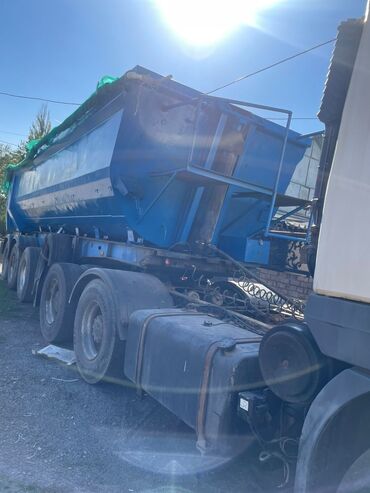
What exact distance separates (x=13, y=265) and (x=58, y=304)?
5536mm

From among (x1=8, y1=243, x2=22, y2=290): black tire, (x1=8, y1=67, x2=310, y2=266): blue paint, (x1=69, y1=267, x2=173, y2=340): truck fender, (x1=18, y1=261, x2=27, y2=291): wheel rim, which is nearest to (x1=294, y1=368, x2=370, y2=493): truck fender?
(x1=69, y1=267, x2=173, y2=340): truck fender

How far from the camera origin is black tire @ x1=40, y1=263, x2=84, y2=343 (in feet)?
19.2

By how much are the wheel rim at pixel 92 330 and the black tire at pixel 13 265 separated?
6.02m

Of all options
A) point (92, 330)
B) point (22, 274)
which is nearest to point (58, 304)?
point (92, 330)

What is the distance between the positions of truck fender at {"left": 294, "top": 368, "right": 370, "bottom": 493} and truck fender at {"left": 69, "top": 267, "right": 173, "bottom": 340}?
2437 mm

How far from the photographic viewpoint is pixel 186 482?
3.12 metres

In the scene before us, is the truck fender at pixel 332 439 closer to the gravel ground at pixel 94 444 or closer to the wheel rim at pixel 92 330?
the gravel ground at pixel 94 444

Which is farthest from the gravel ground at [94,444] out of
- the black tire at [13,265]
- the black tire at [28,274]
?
the black tire at [13,265]

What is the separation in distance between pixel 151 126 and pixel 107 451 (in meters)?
3.25

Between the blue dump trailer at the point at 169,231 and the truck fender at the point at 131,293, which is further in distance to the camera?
the truck fender at the point at 131,293

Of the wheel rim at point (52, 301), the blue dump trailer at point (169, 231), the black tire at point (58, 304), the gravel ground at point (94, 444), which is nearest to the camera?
the gravel ground at point (94, 444)

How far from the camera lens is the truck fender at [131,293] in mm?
4246

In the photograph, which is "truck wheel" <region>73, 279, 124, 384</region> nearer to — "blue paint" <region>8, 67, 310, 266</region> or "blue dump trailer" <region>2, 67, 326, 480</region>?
"blue dump trailer" <region>2, 67, 326, 480</region>

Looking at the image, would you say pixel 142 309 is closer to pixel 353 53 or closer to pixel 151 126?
pixel 151 126
